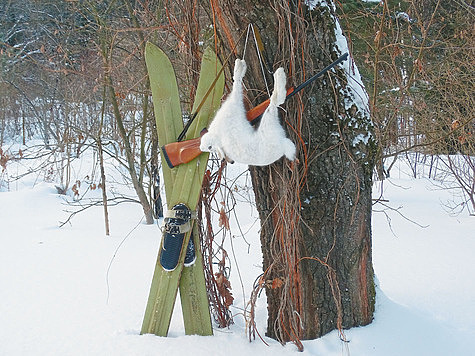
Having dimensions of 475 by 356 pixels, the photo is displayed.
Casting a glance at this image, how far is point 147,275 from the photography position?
2.94 meters

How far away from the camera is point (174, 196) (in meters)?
1.77

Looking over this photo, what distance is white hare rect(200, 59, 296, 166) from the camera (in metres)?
1.48

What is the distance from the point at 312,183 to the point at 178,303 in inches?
42.4

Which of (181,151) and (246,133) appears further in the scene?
(181,151)

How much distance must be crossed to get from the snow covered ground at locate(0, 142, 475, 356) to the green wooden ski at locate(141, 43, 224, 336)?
90 millimetres

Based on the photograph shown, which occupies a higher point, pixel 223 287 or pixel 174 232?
pixel 174 232

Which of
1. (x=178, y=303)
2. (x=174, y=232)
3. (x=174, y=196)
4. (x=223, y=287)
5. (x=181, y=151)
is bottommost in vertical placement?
(x=178, y=303)

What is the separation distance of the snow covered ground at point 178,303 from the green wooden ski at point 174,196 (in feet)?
0.29

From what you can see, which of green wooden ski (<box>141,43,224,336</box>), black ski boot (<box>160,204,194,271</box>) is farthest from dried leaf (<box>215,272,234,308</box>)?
black ski boot (<box>160,204,194,271</box>)

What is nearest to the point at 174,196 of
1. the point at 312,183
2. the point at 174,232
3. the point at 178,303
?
the point at 174,232

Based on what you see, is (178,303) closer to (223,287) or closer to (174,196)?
(223,287)

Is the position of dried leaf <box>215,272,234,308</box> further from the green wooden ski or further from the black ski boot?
the black ski boot

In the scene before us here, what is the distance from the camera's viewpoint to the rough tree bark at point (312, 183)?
1609 millimetres

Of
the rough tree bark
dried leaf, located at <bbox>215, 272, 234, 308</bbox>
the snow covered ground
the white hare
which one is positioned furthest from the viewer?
dried leaf, located at <bbox>215, 272, 234, 308</bbox>
